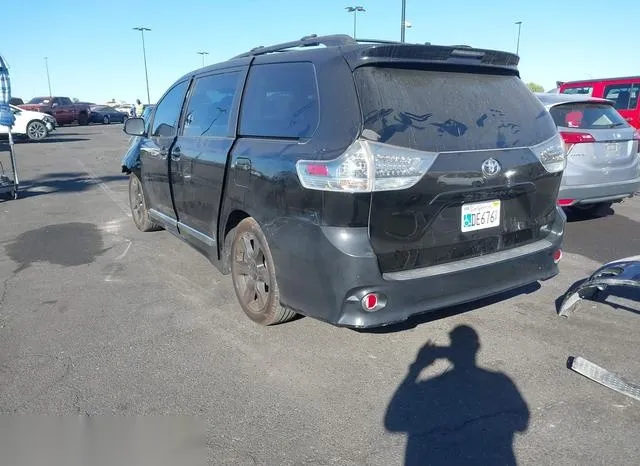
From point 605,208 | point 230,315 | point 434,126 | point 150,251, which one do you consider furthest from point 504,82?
point 605,208

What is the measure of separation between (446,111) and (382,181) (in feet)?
2.29

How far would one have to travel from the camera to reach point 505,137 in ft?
10.8

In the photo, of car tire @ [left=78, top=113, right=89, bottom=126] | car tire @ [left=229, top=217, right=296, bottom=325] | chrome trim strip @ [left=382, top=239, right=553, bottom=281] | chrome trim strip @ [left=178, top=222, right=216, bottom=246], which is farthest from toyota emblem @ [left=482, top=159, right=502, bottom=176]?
car tire @ [left=78, top=113, right=89, bottom=126]

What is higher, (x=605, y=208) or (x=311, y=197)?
(x=311, y=197)

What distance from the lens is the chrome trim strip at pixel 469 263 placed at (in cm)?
299

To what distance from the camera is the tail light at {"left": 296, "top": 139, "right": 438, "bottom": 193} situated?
2777 mm

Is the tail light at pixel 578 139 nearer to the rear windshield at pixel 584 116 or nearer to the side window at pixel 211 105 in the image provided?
the rear windshield at pixel 584 116

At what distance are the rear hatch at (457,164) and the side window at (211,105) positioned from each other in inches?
59.9

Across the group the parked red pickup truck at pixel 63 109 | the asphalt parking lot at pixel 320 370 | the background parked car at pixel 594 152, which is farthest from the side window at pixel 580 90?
the parked red pickup truck at pixel 63 109

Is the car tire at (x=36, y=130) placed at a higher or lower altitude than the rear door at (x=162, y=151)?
lower

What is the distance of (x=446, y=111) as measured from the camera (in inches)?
123

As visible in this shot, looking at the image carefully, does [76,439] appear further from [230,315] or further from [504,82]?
[504,82]

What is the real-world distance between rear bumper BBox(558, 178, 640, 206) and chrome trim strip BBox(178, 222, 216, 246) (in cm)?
421

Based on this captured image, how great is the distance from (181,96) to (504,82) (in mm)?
3138
